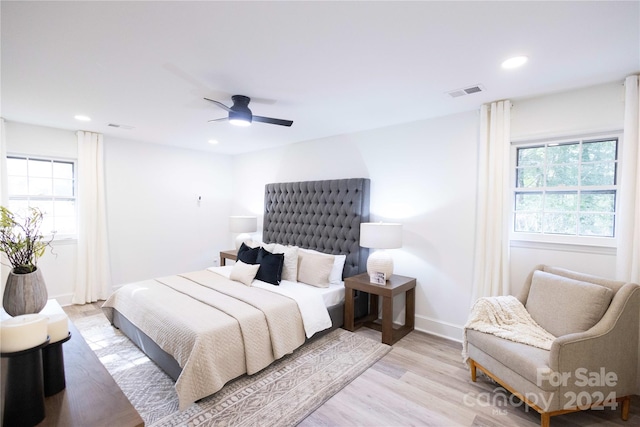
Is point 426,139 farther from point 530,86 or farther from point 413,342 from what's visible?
point 413,342

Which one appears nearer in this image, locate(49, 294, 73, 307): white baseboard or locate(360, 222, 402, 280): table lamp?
locate(360, 222, 402, 280): table lamp

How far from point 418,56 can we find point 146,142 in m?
4.51

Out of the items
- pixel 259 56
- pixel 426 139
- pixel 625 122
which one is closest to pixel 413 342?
pixel 426 139

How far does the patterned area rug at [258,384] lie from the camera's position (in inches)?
80.7

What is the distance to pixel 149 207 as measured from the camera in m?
4.93

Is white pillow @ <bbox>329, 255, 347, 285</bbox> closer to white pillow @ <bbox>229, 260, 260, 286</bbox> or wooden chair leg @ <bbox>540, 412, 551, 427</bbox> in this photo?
white pillow @ <bbox>229, 260, 260, 286</bbox>

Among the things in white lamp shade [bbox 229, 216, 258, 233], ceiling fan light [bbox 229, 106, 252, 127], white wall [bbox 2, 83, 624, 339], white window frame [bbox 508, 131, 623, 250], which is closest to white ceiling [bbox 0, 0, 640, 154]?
ceiling fan light [bbox 229, 106, 252, 127]

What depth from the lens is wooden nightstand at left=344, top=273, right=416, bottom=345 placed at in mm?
3105

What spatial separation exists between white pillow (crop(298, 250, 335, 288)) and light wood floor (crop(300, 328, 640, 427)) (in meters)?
1.11

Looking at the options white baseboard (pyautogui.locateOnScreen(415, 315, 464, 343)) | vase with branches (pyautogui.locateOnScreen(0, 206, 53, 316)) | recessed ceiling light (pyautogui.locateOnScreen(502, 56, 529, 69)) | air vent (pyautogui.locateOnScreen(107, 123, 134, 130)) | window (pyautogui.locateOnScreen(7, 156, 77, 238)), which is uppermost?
recessed ceiling light (pyautogui.locateOnScreen(502, 56, 529, 69))

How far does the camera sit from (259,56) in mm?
2057

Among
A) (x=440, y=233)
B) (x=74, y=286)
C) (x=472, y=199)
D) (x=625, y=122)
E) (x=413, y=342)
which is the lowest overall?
(x=413, y=342)

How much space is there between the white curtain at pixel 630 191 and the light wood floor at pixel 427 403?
1069 mm

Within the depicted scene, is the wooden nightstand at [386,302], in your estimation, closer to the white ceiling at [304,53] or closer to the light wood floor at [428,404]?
the light wood floor at [428,404]
